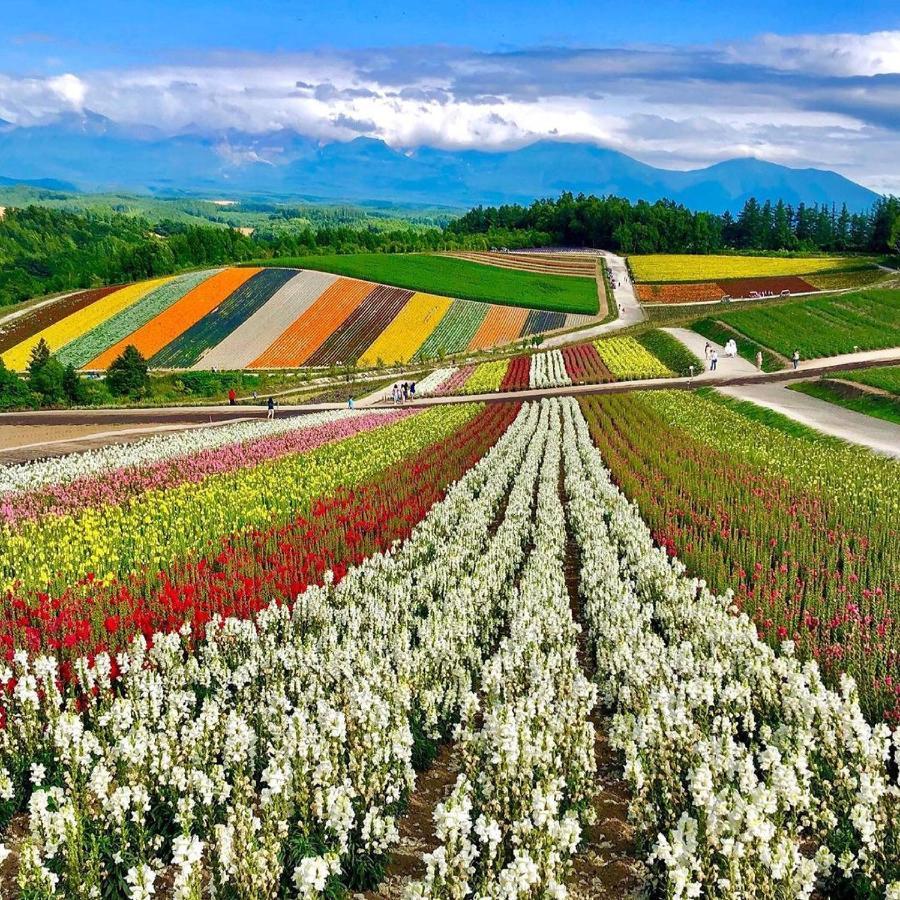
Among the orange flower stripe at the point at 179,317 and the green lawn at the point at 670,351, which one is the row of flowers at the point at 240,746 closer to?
the green lawn at the point at 670,351

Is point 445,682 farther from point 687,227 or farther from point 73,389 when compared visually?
point 687,227

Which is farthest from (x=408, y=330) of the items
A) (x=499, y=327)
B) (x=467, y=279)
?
(x=467, y=279)

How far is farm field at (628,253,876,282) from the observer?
105750 mm

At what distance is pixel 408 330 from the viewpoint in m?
78.9

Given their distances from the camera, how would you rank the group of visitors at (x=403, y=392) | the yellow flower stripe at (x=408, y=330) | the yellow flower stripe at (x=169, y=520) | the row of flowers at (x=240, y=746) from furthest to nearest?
1. the yellow flower stripe at (x=408, y=330)
2. the group of visitors at (x=403, y=392)
3. the yellow flower stripe at (x=169, y=520)
4. the row of flowers at (x=240, y=746)

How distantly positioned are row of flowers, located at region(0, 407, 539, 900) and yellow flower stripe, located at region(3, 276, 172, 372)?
2698 inches

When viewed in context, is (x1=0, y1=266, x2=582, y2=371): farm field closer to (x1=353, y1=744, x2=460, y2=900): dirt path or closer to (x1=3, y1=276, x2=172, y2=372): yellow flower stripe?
(x1=3, y1=276, x2=172, y2=372): yellow flower stripe

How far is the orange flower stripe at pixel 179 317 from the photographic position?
2955 inches

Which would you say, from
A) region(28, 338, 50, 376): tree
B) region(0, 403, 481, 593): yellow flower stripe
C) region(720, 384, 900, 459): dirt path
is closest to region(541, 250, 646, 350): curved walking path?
region(720, 384, 900, 459): dirt path

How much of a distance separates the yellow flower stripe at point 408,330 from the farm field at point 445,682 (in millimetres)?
50095

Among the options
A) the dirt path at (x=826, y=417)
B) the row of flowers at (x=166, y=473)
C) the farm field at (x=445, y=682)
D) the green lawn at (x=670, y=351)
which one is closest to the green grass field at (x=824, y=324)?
the green lawn at (x=670, y=351)

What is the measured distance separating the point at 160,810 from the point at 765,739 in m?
5.55

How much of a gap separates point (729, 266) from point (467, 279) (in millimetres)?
36232

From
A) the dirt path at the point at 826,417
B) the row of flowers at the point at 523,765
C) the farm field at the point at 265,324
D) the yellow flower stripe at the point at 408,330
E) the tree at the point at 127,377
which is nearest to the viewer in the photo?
the row of flowers at the point at 523,765
